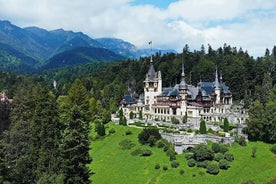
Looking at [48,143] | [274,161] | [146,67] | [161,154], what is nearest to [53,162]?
[48,143]

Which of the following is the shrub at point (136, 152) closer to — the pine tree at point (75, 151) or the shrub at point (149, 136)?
the shrub at point (149, 136)

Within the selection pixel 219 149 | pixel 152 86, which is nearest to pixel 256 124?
pixel 219 149

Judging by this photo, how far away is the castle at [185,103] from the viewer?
86000 millimetres

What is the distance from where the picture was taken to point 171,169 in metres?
56.7

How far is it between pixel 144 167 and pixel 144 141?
8.89 metres

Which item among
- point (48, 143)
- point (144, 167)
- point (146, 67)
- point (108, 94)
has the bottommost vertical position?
point (144, 167)

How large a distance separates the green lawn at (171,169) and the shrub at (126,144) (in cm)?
89

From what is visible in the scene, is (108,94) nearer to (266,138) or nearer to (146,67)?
(146,67)

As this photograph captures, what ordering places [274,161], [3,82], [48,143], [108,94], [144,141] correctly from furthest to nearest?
[3,82] → [108,94] → [144,141] → [274,161] → [48,143]

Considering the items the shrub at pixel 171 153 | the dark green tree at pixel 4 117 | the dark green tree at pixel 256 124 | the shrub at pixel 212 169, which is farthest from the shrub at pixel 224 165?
the dark green tree at pixel 4 117

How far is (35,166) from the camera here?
52781 millimetres

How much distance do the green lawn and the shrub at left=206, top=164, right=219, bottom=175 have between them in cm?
58

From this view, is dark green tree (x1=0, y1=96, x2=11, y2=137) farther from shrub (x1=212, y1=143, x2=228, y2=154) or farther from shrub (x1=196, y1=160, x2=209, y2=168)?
shrub (x1=212, y1=143, x2=228, y2=154)

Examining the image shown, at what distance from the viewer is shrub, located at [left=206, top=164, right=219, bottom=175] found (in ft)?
177
